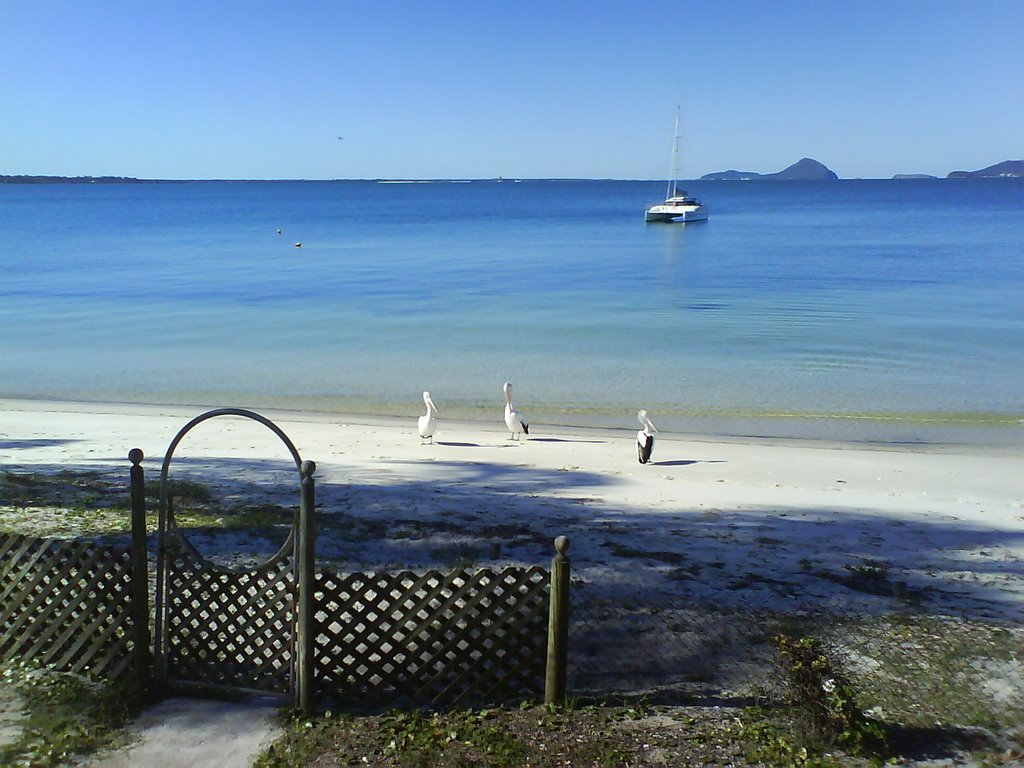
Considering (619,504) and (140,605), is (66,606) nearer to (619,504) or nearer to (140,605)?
(140,605)

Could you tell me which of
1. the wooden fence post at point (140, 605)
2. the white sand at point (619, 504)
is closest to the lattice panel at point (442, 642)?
the white sand at point (619, 504)

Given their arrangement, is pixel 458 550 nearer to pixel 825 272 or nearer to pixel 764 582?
pixel 764 582

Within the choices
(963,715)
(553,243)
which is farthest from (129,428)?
(553,243)

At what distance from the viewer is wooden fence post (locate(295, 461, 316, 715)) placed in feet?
18.2

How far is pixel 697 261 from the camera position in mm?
56188

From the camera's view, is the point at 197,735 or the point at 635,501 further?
the point at 635,501

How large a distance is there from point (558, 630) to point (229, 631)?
6.81 ft

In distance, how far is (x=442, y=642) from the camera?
5.91 metres

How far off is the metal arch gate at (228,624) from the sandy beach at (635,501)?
2.29 metres

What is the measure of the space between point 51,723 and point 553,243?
66.7 m

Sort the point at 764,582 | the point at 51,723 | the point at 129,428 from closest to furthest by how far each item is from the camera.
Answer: the point at 51,723 → the point at 764,582 → the point at 129,428

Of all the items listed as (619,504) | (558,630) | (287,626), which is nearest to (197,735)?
(287,626)

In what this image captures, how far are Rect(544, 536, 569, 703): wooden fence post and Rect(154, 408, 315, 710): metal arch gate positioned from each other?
4.77ft

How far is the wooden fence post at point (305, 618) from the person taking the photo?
5.54 meters
